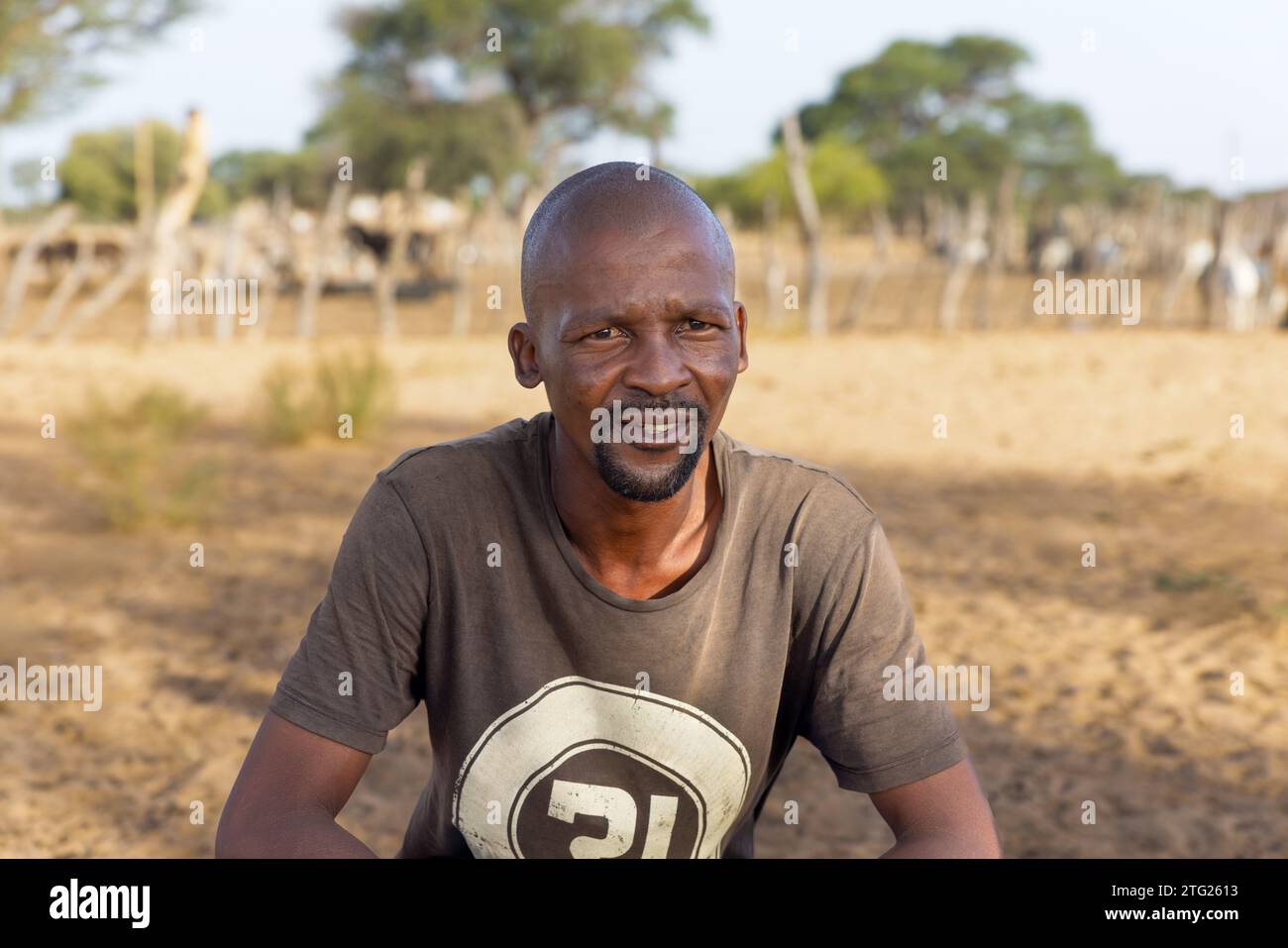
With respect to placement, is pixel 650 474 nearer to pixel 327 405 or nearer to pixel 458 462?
pixel 458 462

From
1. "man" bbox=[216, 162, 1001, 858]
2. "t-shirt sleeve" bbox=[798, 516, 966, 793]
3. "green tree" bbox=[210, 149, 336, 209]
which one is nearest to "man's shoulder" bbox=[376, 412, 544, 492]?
"man" bbox=[216, 162, 1001, 858]

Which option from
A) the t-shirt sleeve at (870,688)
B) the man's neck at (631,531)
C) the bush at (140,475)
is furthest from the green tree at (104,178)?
the t-shirt sleeve at (870,688)

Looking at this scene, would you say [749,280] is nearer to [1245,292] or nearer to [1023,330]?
[1023,330]

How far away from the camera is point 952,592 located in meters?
6.19

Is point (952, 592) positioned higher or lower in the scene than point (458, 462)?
lower

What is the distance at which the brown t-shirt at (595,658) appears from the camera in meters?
1.71

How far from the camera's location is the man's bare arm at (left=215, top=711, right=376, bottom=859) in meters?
1.61

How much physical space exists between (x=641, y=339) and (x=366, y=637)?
55cm

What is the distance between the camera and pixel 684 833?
178cm

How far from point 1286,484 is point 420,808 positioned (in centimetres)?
764

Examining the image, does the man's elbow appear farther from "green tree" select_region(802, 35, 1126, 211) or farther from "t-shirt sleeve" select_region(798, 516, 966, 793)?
"green tree" select_region(802, 35, 1126, 211)

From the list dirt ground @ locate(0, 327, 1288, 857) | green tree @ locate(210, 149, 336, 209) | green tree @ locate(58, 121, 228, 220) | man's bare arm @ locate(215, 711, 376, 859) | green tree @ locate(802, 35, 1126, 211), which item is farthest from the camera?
green tree @ locate(802, 35, 1126, 211)

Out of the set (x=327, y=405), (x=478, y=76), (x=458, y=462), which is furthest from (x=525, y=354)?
(x=478, y=76)

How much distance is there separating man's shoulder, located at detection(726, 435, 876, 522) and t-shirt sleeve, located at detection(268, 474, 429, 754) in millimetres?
470
